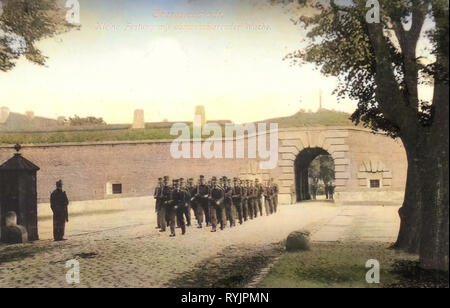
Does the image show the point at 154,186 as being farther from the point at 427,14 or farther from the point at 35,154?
the point at 427,14

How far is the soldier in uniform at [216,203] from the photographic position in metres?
10.2

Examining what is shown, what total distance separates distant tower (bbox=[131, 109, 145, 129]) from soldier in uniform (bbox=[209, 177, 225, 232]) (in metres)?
2.26

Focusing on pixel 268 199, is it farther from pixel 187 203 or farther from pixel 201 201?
pixel 187 203

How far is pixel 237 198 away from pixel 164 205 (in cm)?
171

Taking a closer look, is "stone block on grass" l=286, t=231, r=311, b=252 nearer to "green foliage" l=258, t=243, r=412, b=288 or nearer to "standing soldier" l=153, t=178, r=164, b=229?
"green foliage" l=258, t=243, r=412, b=288

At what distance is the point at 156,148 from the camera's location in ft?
35.6

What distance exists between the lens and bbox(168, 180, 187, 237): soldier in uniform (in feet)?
33.0

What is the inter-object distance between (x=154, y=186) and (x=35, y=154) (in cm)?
295

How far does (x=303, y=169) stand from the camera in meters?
11.0

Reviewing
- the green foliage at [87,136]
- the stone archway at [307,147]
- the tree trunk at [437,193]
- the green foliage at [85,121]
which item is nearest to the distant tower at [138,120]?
the green foliage at [87,136]

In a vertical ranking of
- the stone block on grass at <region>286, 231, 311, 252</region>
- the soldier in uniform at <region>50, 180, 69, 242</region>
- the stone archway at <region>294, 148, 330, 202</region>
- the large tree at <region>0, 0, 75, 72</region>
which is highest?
the large tree at <region>0, 0, 75, 72</region>

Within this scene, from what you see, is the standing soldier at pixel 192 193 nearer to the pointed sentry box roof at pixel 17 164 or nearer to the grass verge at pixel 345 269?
the grass verge at pixel 345 269

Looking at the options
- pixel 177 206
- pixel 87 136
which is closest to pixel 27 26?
pixel 87 136

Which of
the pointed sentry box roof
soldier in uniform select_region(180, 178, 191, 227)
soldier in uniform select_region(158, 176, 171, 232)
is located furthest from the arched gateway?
the pointed sentry box roof
